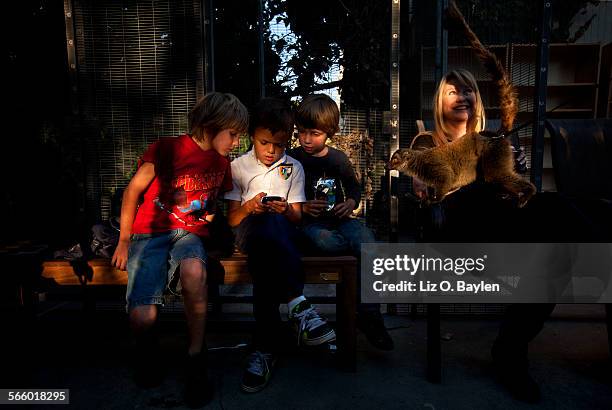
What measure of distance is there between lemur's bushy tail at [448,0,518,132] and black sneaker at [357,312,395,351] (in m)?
1.18

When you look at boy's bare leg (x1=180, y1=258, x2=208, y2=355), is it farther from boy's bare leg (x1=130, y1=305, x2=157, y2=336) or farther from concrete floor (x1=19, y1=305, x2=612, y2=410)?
concrete floor (x1=19, y1=305, x2=612, y2=410)

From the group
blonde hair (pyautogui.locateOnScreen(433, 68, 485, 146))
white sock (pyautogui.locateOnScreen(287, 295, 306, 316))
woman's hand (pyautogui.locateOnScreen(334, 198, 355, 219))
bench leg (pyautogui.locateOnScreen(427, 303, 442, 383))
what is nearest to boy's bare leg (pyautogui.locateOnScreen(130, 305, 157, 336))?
white sock (pyautogui.locateOnScreen(287, 295, 306, 316))

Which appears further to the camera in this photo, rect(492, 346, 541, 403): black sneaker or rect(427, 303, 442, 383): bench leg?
rect(427, 303, 442, 383): bench leg

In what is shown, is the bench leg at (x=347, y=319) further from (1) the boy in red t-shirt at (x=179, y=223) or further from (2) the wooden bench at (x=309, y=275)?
(1) the boy in red t-shirt at (x=179, y=223)

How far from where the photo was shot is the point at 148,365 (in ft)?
6.30

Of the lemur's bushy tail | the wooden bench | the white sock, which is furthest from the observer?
the wooden bench

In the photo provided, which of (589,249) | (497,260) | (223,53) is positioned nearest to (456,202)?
(497,260)

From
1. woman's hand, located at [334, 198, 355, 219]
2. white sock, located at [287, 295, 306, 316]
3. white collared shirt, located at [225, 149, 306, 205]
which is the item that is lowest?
white sock, located at [287, 295, 306, 316]

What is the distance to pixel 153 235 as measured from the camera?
6.66 ft

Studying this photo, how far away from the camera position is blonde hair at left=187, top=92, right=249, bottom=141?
2.13 m

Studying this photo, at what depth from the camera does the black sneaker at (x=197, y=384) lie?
1.77 metres

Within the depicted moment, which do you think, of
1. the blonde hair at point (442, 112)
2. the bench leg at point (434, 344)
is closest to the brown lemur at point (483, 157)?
the blonde hair at point (442, 112)

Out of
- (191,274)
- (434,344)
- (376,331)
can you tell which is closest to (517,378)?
(434,344)

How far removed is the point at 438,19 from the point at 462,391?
2.58 meters
